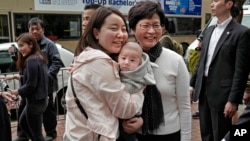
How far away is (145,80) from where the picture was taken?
6.03 feet

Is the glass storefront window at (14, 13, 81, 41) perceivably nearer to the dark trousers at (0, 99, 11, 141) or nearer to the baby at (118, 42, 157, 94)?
the dark trousers at (0, 99, 11, 141)

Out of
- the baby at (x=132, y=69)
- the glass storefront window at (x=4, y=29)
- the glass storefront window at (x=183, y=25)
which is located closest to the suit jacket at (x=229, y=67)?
the baby at (x=132, y=69)

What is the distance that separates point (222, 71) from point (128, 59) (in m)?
1.81

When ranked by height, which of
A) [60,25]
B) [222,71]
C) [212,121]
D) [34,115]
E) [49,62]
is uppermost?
[60,25]

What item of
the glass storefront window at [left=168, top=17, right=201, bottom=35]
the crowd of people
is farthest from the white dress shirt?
the glass storefront window at [left=168, top=17, right=201, bottom=35]

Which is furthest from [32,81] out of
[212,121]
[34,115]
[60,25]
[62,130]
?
[60,25]

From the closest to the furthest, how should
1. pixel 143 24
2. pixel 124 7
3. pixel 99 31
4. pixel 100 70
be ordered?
pixel 100 70, pixel 99 31, pixel 143 24, pixel 124 7

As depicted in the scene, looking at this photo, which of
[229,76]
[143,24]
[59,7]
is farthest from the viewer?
[59,7]

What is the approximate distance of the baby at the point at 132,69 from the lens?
5.81 feet

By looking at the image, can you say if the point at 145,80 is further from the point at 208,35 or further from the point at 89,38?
the point at 208,35

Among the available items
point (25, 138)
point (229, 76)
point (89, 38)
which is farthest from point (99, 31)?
point (25, 138)

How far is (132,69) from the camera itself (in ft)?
5.86

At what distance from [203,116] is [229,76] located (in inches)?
23.9

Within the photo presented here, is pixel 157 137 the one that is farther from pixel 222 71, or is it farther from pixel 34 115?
pixel 34 115
